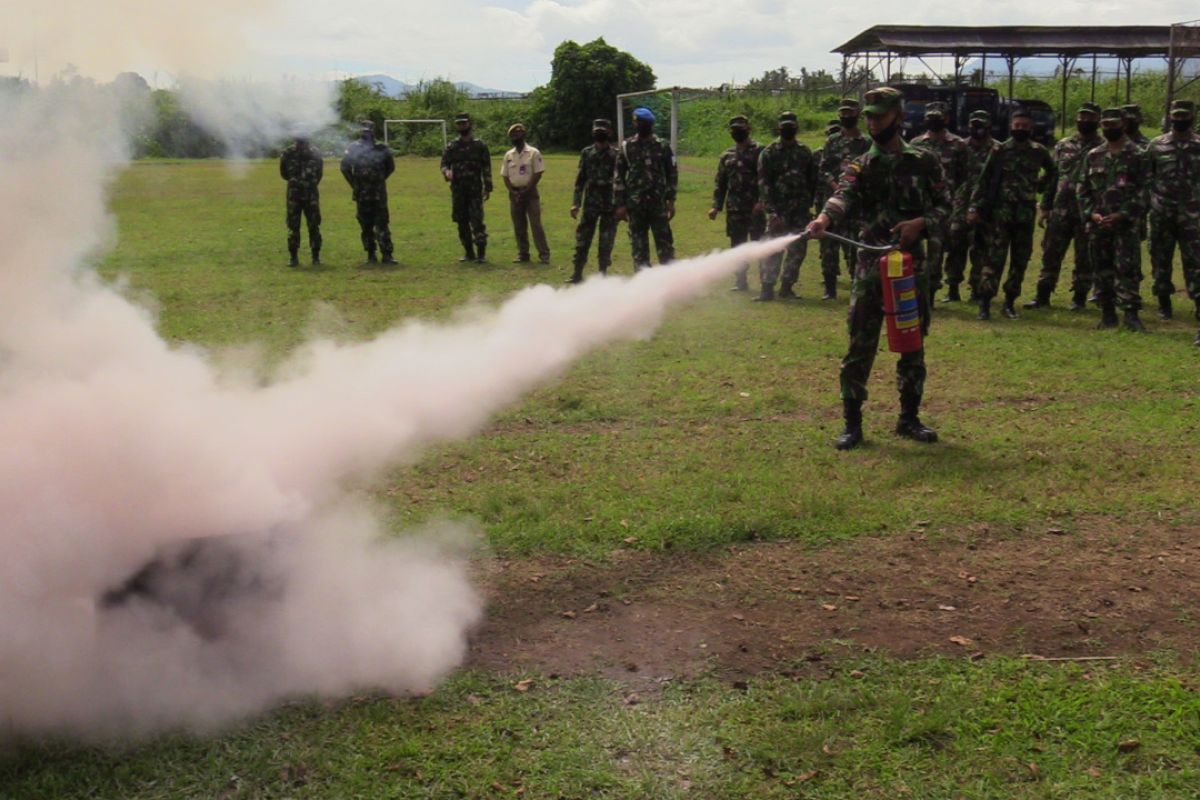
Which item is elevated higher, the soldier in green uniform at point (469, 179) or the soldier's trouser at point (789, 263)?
the soldier in green uniform at point (469, 179)

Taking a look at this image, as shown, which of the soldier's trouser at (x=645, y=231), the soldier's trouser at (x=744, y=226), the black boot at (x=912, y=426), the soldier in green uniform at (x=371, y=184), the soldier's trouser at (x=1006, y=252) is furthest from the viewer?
the soldier in green uniform at (x=371, y=184)

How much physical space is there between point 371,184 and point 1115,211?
444 inches

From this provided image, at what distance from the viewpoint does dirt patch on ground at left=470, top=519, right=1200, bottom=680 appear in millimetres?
5289

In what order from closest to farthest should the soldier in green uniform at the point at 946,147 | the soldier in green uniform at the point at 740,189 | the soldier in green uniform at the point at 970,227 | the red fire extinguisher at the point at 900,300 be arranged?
the red fire extinguisher at the point at 900,300, the soldier in green uniform at the point at 946,147, the soldier in green uniform at the point at 970,227, the soldier in green uniform at the point at 740,189

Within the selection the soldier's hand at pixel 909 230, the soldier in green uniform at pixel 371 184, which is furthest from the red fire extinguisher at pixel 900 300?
the soldier in green uniform at pixel 371 184

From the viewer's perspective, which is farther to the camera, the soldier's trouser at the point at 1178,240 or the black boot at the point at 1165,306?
the black boot at the point at 1165,306

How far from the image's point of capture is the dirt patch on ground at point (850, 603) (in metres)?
5.29

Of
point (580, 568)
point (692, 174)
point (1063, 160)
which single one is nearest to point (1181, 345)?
point (1063, 160)

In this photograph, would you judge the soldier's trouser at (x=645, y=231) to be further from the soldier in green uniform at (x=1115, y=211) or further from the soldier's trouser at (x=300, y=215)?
the soldier's trouser at (x=300, y=215)

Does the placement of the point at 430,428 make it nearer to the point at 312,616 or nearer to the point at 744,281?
the point at 312,616

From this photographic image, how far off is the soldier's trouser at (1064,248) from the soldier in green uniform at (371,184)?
10.1m

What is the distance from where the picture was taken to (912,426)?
862 cm

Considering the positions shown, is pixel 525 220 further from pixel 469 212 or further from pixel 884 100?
pixel 884 100

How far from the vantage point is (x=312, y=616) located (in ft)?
17.7
